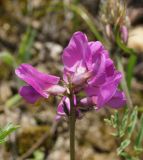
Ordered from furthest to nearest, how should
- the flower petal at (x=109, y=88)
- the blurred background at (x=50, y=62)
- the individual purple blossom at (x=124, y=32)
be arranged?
the blurred background at (x=50, y=62)
the individual purple blossom at (x=124, y=32)
the flower petal at (x=109, y=88)

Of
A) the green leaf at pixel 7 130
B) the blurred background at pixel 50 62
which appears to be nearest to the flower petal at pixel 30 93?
the green leaf at pixel 7 130

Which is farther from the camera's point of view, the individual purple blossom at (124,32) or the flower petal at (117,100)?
the individual purple blossom at (124,32)

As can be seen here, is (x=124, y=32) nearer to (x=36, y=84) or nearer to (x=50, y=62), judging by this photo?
(x=36, y=84)

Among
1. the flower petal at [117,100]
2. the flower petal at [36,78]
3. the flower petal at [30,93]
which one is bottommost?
the flower petal at [117,100]

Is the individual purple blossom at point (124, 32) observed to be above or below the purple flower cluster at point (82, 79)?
above

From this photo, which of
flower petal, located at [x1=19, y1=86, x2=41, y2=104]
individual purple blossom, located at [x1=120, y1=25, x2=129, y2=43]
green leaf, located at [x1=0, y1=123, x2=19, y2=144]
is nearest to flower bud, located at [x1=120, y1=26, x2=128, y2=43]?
individual purple blossom, located at [x1=120, y1=25, x2=129, y2=43]

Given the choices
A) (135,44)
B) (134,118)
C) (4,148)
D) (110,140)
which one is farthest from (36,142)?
(135,44)

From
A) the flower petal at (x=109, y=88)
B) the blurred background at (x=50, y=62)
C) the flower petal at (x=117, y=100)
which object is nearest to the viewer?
the flower petal at (x=109, y=88)

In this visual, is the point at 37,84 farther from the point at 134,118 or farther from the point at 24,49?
the point at 24,49

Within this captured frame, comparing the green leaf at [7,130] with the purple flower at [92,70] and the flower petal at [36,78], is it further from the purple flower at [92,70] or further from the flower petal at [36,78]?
the purple flower at [92,70]
